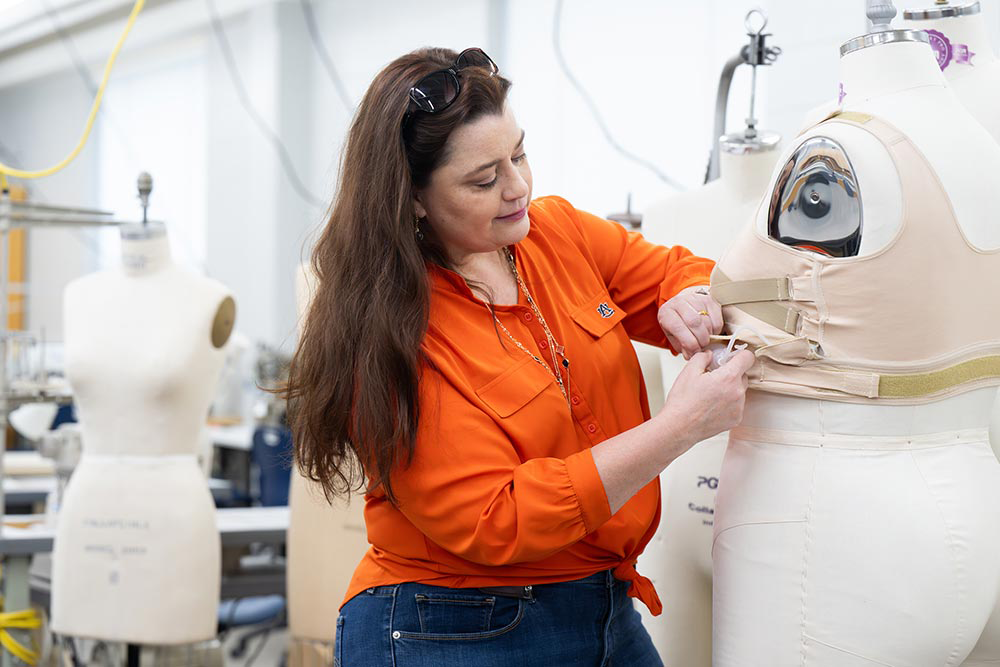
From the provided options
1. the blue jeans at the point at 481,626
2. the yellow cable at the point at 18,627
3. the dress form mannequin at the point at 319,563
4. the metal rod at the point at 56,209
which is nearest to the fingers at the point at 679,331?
the blue jeans at the point at 481,626

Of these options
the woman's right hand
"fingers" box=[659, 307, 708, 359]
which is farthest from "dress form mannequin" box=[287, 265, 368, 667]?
the woman's right hand

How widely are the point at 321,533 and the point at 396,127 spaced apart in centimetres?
158

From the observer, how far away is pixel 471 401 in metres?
1.28

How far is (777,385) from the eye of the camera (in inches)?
47.3

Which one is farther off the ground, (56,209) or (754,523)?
(56,209)

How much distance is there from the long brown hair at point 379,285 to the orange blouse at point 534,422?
0.04 m

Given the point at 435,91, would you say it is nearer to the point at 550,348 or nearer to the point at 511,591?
the point at 550,348

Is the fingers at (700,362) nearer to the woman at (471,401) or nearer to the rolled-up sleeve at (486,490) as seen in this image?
the woman at (471,401)

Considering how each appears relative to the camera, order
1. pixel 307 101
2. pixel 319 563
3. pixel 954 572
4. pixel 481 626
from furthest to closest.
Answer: pixel 307 101, pixel 319 563, pixel 481 626, pixel 954 572

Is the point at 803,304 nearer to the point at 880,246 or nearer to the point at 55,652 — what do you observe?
the point at 880,246

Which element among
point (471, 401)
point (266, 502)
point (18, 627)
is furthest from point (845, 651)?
point (266, 502)

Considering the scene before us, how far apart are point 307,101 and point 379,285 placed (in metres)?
5.43

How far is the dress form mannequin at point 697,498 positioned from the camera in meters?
1.75

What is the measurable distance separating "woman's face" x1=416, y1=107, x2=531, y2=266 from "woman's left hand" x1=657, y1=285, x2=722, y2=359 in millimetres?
222
